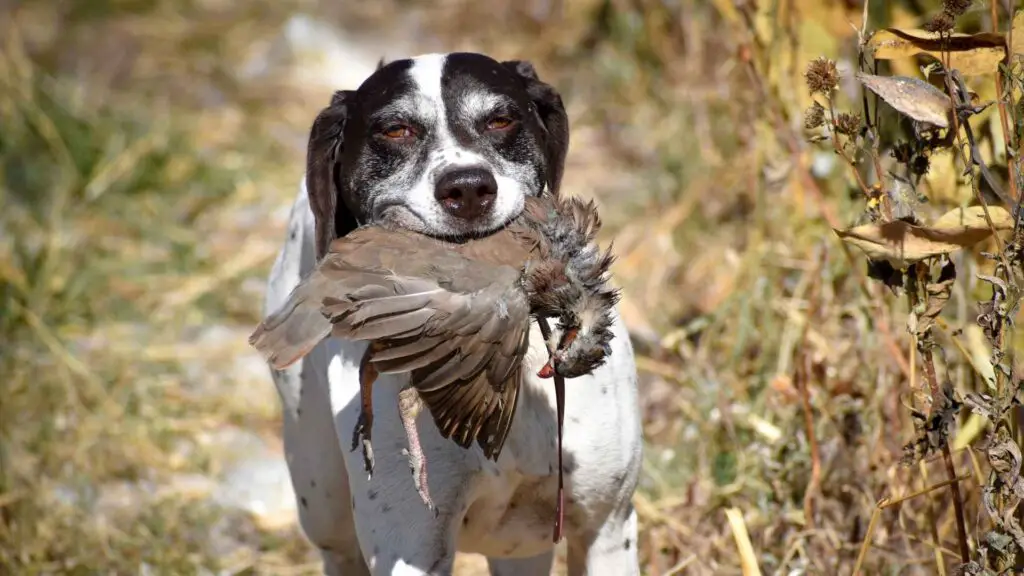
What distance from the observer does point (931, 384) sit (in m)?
2.34

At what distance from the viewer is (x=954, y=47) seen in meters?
2.34

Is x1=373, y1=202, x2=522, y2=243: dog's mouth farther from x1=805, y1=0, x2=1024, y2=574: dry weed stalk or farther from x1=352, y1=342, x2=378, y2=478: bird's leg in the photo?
x1=805, y1=0, x2=1024, y2=574: dry weed stalk

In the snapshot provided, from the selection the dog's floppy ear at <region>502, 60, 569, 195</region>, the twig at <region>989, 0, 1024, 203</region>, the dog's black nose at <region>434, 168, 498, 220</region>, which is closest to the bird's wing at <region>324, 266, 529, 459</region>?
the dog's black nose at <region>434, 168, 498, 220</region>

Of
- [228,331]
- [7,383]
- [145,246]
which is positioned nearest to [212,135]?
[145,246]

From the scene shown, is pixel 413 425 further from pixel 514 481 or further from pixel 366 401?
pixel 514 481

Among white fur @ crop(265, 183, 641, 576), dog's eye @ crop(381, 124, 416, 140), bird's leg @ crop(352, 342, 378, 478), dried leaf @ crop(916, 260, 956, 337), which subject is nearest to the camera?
bird's leg @ crop(352, 342, 378, 478)

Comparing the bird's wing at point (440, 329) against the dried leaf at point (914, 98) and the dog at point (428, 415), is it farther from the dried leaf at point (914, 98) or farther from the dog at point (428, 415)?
the dried leaf at point (914, 98)

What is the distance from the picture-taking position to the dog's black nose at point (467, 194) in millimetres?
2377

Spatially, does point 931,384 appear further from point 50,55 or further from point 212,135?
point 50,55

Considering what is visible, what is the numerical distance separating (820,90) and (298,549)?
2.21 metres

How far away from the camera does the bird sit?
2.12 m

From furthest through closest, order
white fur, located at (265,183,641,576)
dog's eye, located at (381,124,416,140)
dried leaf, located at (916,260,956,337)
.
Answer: dog's eye, located at (381,124,416,140), white fur, located at (265,183,641,576), dried leaf, located at (916,260,956,337)

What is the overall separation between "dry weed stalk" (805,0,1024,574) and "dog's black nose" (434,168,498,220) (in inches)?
20.6

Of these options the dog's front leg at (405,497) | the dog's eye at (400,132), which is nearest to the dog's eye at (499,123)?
the dog's eye at (400,132)
